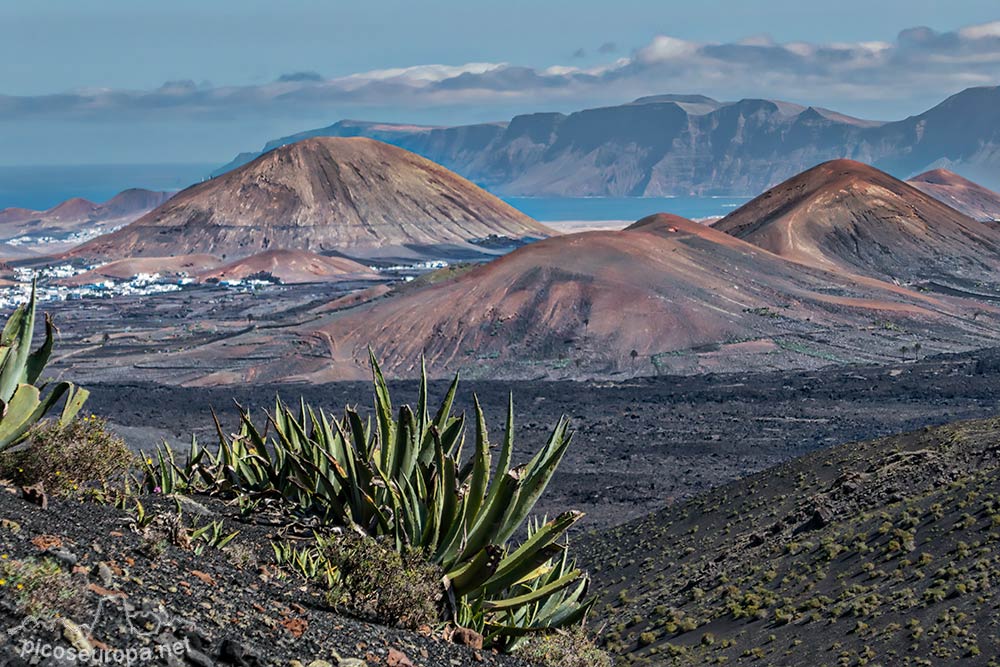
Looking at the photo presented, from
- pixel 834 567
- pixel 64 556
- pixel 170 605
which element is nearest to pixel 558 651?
pixel 170 605

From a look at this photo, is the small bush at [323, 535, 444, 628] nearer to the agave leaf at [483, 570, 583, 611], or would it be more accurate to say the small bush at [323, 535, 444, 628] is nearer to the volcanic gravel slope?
the volcanic gravel slope

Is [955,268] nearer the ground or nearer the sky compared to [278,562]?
nearer the ground

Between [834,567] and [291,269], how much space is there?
312ft

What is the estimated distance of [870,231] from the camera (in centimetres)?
8819

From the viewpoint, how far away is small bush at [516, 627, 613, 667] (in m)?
7.36

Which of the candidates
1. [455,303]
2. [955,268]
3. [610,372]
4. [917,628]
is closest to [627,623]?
[917,628]

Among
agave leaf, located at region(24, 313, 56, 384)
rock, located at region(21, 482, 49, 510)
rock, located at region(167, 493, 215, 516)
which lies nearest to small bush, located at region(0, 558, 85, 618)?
rock, located at region(21, 482, 49, 510)

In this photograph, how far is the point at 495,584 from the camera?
7176mm

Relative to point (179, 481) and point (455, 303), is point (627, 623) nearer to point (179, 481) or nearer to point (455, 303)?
point (179, 481)

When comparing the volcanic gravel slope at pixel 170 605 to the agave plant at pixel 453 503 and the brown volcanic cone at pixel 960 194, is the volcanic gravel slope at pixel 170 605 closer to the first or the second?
the agave plant at pixel 453 503

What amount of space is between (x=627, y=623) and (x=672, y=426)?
88.4 ft

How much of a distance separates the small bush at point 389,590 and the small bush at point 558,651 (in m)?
0.82

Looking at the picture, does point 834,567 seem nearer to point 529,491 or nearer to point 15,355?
point 529,491

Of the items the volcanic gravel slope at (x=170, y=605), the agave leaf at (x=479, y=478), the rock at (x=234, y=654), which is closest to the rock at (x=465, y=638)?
the volcanic gravel slope at (x=170, y=605)
